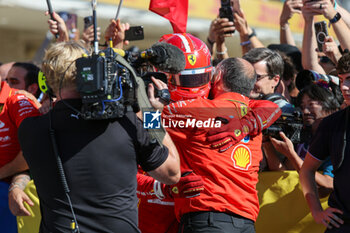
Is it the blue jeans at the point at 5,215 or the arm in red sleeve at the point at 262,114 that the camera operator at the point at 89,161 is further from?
the blue jeans at the point at 5,215

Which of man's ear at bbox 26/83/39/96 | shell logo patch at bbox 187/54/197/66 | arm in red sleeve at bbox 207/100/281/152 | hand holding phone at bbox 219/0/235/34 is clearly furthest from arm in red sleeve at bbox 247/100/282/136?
man's ear at bbox 26/83/39/96

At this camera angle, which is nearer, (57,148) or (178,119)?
(57,148)

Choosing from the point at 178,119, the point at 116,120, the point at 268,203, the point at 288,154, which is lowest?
the point at 268,203

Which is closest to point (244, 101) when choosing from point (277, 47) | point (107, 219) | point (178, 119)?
point (178, 119)

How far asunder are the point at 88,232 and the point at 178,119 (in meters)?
0.84

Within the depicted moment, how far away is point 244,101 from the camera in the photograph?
2828mm

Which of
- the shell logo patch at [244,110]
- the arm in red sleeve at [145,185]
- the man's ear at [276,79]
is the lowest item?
the arm in red sleeve at [145,185]

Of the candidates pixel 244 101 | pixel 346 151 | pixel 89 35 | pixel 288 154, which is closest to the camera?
pixel 346 151

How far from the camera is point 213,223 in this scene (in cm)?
261

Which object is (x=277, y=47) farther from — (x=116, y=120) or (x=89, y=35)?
(x=116, y=120)

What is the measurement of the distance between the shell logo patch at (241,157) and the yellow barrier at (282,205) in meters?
0.76

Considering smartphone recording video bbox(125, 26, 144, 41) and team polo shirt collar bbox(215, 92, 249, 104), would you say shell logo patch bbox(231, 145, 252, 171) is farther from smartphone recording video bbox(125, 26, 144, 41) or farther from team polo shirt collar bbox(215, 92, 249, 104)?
smartphone recording video bbox(125, 26, 144, 41)

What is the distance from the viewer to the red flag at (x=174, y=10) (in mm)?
3621

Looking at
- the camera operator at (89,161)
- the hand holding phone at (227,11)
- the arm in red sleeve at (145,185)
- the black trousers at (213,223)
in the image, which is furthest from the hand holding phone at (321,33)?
the camera operator at (89,161)
